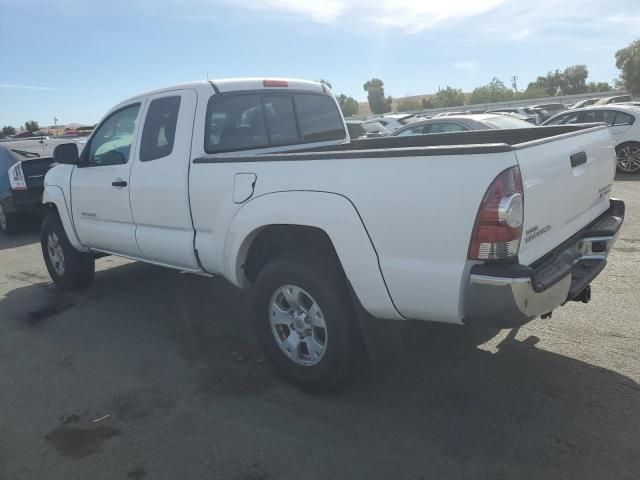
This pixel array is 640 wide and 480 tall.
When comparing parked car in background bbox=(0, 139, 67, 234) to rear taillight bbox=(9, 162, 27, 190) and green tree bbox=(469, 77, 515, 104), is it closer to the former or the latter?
rear taillight bbox=(9, 162, 27, 190)

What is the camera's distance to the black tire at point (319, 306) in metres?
3.29

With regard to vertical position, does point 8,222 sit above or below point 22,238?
above

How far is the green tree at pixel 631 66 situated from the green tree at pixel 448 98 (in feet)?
66.2

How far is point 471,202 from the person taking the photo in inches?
103

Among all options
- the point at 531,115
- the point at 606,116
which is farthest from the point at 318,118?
the point at 531,115

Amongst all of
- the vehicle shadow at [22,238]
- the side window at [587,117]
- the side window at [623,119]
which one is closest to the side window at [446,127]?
the side window at [587,117]

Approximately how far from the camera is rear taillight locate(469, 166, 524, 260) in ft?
8.41

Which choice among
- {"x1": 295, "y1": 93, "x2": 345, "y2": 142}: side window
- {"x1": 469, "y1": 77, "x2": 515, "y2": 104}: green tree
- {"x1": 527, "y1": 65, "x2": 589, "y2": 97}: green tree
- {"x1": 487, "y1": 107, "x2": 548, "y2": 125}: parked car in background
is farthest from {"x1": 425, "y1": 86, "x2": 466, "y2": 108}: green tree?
{"x1": 295, "y1": 93, "x2": 345, "y2": 142}: side window

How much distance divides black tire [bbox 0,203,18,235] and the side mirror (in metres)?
5.15

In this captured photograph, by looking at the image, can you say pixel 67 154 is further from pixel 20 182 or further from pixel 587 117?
pixel 587 117

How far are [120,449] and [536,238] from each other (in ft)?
8.63

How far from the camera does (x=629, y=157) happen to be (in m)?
11.7

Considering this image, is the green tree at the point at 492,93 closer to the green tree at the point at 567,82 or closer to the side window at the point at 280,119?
the green tree at the point at 567,82

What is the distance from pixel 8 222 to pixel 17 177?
97 cm
